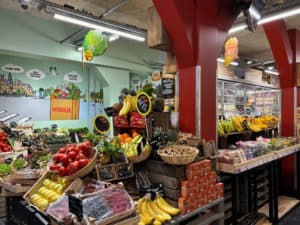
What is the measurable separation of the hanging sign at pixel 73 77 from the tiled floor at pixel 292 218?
743 cm

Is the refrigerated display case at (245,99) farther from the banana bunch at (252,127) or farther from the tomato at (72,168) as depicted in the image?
the tomato at (72,168)

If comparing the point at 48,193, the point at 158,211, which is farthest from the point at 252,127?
the point at 48,193

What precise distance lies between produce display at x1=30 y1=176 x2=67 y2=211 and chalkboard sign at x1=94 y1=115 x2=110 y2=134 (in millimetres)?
1156

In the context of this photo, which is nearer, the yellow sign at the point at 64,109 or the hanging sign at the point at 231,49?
the hanging sign at the point at 231,49

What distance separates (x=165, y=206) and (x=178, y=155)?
504mm

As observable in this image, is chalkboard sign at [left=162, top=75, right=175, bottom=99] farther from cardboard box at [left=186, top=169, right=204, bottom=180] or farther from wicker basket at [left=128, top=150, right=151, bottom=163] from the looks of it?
cardboard box at [left=186, top=169, right=204, bottom=180]

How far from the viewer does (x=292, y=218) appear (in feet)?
15.3

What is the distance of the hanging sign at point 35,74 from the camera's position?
27.3 ft

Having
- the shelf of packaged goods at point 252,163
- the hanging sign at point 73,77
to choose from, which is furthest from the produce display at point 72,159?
the hanging sign at point 73,77

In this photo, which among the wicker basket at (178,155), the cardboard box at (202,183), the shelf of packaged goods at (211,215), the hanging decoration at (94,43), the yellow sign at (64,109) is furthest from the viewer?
the yellow sign at (64,109)

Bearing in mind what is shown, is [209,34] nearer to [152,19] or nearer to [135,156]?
[152,19]

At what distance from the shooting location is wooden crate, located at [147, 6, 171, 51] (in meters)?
3.43

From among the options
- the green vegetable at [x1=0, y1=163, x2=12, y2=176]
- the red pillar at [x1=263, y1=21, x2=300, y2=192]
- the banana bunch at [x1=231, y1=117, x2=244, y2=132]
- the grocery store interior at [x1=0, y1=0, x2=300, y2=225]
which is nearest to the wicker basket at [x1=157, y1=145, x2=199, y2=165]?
the grocery store interior at [x1=0, y1=0, x2=300, y2=225]

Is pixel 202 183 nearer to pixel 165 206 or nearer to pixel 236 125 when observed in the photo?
pixel 165 206
